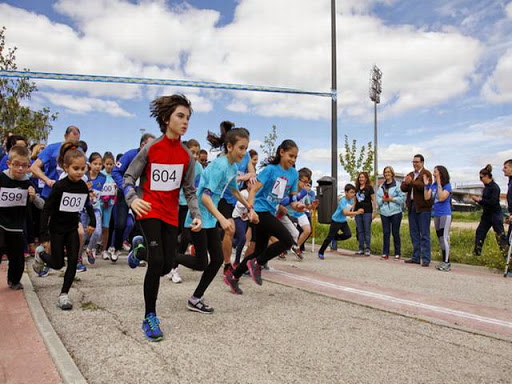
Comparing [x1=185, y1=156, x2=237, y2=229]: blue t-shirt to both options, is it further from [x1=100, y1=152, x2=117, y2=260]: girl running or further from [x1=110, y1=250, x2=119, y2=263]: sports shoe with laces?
[x1=100, y1=152, x2=117, y2=260]: girl running

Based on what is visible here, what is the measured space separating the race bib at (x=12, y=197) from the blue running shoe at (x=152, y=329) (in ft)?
8.76

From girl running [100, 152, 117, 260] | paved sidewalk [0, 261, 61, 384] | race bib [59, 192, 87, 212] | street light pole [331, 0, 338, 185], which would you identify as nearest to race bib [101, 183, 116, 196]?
girl running [100, 152, 117, 260]

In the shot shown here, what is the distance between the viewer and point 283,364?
299 cm

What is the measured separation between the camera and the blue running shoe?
11.2ft

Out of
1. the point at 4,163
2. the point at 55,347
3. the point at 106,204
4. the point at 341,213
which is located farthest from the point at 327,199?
the point at 55,347

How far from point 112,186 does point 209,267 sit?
4242 millimetres

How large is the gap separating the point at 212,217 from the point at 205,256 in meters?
0.43

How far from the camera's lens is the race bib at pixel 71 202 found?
4713 millimetres

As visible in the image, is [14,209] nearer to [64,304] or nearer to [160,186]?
[64,304]

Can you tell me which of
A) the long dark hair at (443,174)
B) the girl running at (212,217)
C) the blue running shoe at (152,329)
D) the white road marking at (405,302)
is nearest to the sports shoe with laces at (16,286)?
the girl running at (212,217)

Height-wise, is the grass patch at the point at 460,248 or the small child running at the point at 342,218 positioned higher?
the small child running at the point at 342,218

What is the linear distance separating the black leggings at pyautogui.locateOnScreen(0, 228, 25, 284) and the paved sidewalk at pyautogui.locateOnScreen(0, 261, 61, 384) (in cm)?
76

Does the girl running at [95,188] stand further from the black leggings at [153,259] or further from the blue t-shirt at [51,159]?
the black leggings at [153,259]

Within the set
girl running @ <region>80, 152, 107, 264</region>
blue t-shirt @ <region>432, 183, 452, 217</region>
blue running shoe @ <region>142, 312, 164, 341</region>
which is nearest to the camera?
blue running shoe @ <region>142, 312, 164, 341</region>
